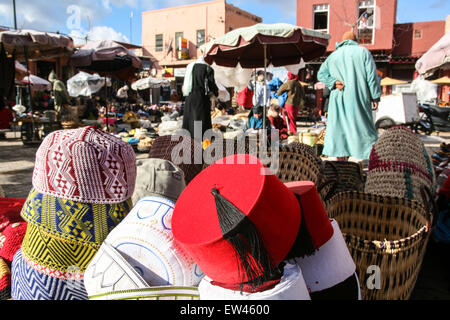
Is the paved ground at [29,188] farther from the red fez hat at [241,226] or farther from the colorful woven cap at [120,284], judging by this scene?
the colorful woven cap at [120,284]

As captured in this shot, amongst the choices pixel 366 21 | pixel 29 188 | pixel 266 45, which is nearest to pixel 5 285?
pixel 29 188

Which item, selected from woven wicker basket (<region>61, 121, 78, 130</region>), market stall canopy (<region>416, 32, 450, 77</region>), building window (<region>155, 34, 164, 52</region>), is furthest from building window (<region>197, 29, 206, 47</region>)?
market stall canopy (<region>416, 32, 450, 77</region>)

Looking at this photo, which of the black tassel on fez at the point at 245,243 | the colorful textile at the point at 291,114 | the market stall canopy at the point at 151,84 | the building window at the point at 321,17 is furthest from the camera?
the building window at the point at 321,17

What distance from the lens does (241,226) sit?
827 millimetres

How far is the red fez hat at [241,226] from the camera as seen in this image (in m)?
0.84

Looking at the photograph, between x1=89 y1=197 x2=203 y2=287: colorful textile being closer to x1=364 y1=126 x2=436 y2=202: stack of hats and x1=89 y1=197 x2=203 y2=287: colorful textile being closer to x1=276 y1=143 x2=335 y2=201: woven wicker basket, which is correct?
x1=276 y1=143 x2=335 y2=201: woven wicker basket

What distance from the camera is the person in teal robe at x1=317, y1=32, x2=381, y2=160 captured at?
171 inches

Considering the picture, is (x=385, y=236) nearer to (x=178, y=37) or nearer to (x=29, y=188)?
(x=29, y=188)

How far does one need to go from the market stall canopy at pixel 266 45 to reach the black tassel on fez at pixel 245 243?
390 cm

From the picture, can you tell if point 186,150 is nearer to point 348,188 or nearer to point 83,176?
point 348,188

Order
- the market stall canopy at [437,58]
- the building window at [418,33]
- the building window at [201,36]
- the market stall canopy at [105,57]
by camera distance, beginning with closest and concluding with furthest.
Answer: the market stall canopy at [437,58]
the market stall canopy at [105,57]
the building window at [418,33]
the building window at [201,36]


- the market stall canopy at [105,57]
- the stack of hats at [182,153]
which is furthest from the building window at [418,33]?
the stack of hats at [182,153]
